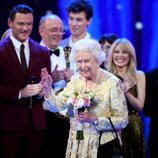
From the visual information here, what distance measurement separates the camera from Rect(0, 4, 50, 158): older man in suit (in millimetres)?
4496

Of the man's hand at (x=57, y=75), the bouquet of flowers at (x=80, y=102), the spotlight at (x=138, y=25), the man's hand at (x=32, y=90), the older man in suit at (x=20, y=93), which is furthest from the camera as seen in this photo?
the spotlight at (x=138, y=25)

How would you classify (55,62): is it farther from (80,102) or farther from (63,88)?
(80,102)

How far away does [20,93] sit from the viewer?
14.7 ft

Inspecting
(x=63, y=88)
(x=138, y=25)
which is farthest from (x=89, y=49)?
(x=138, y=25)

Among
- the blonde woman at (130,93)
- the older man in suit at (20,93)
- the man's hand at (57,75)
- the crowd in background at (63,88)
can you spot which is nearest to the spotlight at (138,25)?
the crowd in background at (63,88)

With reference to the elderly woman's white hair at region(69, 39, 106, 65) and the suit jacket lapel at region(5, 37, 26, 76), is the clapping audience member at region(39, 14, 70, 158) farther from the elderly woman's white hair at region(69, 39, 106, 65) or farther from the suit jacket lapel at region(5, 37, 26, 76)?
the elderly woman's white hair at region(69, 39, 106, 65)

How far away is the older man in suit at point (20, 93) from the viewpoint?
4496 mm

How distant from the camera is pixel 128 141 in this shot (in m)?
5.19

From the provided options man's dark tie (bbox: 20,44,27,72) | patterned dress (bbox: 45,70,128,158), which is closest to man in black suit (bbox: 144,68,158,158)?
patterned dress (bbox: 45,70,128,158)

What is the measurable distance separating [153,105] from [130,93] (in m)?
0.41

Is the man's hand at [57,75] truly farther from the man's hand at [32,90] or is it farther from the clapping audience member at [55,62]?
the man's hand at [32,90]

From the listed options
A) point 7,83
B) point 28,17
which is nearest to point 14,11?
point 28,17

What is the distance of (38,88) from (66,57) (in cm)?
68

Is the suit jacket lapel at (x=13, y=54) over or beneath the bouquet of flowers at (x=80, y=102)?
over
